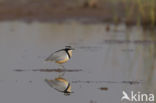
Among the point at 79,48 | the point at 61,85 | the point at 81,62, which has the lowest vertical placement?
the point at 61,85

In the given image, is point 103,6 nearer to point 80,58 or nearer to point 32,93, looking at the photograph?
point 80,58

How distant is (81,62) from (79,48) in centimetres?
214

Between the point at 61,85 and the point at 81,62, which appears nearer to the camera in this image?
the point at 61,85

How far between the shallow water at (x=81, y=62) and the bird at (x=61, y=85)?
3.5 inches

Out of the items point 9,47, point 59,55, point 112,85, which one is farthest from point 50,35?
point 112,85

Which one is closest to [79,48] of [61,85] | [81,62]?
→ [81,62]

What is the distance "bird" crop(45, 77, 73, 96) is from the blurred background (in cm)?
11

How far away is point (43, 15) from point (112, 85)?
11.6 meters

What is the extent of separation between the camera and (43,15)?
19703mm

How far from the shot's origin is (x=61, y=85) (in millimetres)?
8367

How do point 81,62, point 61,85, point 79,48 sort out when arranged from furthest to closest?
point 79,48 < point 81,62 < point 61,85

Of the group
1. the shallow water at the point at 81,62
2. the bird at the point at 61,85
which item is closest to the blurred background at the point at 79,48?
the shallow water at the point at 81,62

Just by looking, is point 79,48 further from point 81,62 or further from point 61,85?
point 61,85

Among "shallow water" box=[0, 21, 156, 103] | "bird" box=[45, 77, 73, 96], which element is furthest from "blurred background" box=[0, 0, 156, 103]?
"bird" box=[45, 77, 73, 96]
